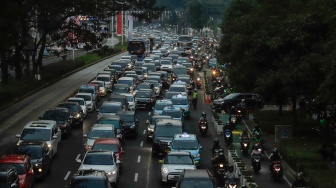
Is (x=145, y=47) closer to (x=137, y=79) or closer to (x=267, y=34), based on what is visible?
(x=137, y=79)

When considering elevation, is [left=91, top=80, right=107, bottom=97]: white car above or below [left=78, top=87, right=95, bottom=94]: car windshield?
below

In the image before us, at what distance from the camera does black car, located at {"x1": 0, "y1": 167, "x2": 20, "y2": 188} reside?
26.3m

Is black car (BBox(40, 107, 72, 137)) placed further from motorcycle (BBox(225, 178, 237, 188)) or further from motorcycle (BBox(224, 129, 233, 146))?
motorcycle (BBox(225, 178, 237, 188))

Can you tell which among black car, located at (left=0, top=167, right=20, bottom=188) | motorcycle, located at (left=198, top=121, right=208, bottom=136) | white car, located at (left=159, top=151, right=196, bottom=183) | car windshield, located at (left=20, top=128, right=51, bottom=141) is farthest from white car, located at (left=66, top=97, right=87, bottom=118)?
black car, located at (left=0, top=167, right=20, bottom=188)

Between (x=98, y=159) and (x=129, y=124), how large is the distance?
47.8 ft

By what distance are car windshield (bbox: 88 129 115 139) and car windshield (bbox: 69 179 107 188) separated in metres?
13.2

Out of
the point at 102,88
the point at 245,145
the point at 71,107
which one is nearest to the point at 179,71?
the point at 102,88

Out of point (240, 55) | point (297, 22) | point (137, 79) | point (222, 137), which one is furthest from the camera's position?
point (137, 79)

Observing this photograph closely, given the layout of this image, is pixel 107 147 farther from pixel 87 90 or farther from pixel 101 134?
pixel 87 90

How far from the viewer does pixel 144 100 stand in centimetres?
5966

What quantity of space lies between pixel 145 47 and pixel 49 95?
54.9m

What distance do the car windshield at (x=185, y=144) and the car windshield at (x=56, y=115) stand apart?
1085 centimetres

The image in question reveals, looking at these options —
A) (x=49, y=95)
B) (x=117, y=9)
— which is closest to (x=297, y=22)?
(x=49, y=95)

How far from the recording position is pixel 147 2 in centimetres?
8375
